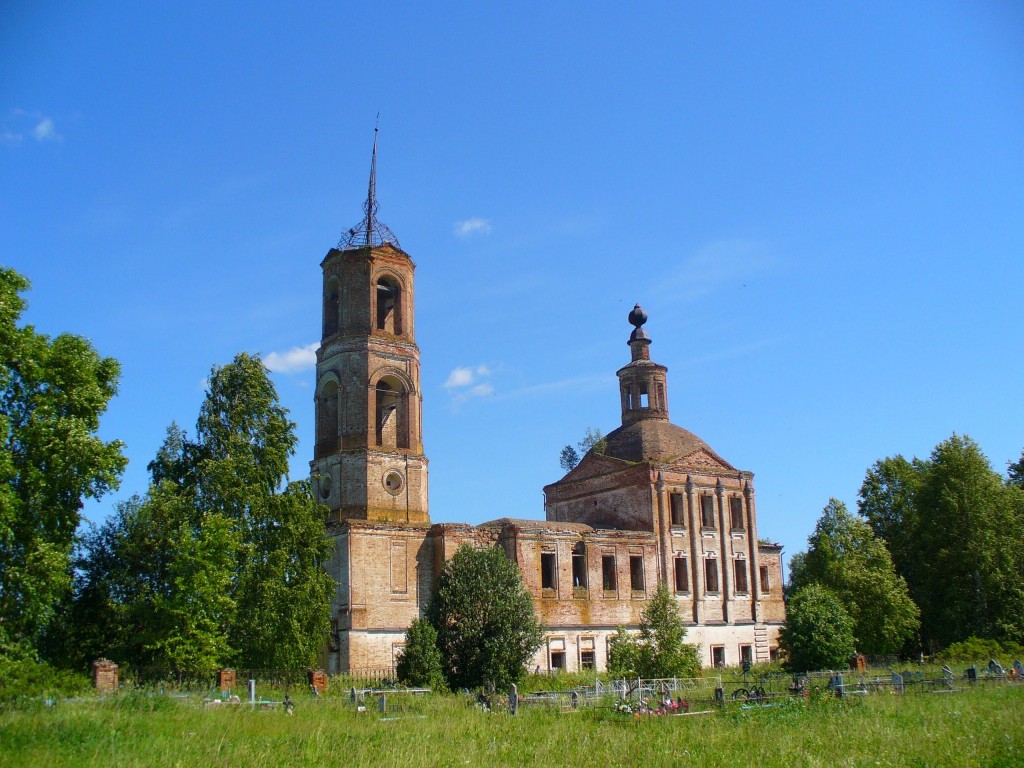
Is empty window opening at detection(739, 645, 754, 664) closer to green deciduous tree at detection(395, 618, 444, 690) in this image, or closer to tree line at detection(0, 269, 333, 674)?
green deciduous tree at detection(395, 618, 444, 690)

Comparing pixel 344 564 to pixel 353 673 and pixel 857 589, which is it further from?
pixel 857 589

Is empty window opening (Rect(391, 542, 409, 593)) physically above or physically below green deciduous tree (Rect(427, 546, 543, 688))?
above

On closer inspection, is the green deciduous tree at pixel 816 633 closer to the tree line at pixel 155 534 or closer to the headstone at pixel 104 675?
the tree line at pixel 155 534

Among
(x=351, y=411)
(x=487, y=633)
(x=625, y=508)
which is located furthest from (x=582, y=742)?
(x=625, y=508)

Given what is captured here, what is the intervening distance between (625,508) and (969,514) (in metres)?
14.5

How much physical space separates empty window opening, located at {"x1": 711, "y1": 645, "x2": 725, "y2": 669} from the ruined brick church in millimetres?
109

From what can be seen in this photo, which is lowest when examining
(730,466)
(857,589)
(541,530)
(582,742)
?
(582,742)

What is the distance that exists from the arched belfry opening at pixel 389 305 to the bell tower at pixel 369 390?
0.03 metres

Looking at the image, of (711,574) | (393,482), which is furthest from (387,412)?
(711,574)

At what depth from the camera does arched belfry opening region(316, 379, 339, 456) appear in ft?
96.0

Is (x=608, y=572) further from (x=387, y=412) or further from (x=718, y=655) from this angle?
(x=387, y=412)

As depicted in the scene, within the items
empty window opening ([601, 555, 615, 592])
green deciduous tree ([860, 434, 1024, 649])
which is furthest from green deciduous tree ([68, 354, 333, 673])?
green deciduous tree ([860, 434, 1024, 649])

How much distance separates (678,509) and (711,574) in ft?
9.14

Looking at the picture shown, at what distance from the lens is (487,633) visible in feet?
84.1
